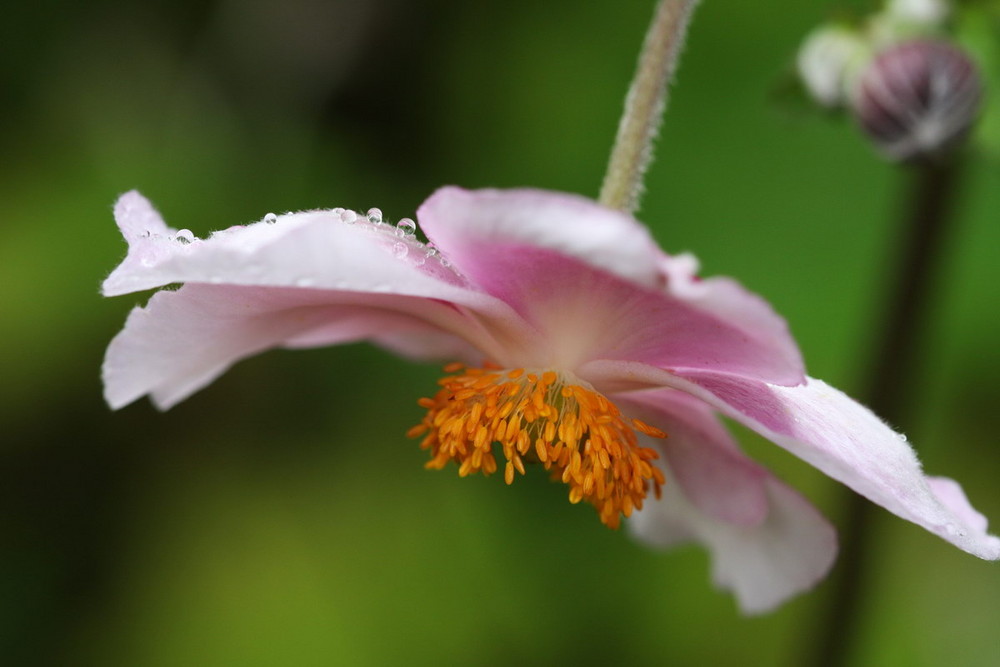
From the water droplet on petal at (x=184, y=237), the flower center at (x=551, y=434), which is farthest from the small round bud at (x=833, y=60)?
the water droplet on petal at (x=184, y=237)

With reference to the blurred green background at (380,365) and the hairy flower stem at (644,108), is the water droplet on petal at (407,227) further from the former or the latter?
the blurred green background at (380,365)

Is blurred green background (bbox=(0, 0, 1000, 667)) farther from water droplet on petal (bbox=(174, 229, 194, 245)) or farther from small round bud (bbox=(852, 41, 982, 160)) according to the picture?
water droplet on petal (bbox=(174, 229, 194, 245))

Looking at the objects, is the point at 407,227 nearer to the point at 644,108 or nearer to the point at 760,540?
the point at 644,108

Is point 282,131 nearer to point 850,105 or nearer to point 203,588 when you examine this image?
point 203,588

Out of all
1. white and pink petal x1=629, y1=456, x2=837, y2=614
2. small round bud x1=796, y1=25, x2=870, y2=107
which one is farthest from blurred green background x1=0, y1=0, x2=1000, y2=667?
white and pink petal x1=629, y1=456, x2=837, y2=614

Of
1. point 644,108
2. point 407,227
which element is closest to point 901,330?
point 644,108

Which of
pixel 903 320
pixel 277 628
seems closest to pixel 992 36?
pixel 903 320
